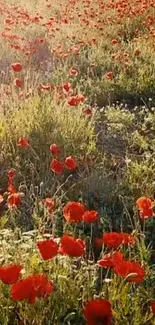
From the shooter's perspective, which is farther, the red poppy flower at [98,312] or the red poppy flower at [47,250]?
the red poppy flower at [47,250]

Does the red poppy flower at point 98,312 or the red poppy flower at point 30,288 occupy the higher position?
the red poppy flower at point 30,288

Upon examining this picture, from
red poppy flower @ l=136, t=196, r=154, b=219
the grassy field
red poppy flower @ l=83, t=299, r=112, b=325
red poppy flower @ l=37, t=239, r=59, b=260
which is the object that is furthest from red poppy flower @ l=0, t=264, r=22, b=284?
red poppy flower @ l=136, t=196, r=154, b=219

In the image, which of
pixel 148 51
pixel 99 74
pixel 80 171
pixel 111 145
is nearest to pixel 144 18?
pixel 148 51

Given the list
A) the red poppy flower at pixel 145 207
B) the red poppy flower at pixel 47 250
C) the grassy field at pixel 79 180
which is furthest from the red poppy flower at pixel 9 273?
the red poppy flower at pixel 145 207

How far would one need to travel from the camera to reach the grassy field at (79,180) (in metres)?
2.20

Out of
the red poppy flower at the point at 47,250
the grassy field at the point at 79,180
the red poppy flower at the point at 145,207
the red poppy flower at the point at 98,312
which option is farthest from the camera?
the red poppy flower at the point at 145,207

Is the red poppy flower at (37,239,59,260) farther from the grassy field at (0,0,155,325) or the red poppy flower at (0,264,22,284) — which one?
the red poppy flower at (0,264,22,284)

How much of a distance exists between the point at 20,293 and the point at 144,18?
291 inches

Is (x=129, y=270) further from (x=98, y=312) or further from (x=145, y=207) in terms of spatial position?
(x=145, y=207)

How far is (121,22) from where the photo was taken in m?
8.45

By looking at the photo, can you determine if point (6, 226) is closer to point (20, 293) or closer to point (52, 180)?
point (52, 180)

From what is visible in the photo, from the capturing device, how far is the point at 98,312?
1857 mm

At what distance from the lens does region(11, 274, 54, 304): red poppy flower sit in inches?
73.8

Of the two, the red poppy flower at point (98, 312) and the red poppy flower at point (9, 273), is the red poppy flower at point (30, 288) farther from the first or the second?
the red poppy flower at point (98, 312)
